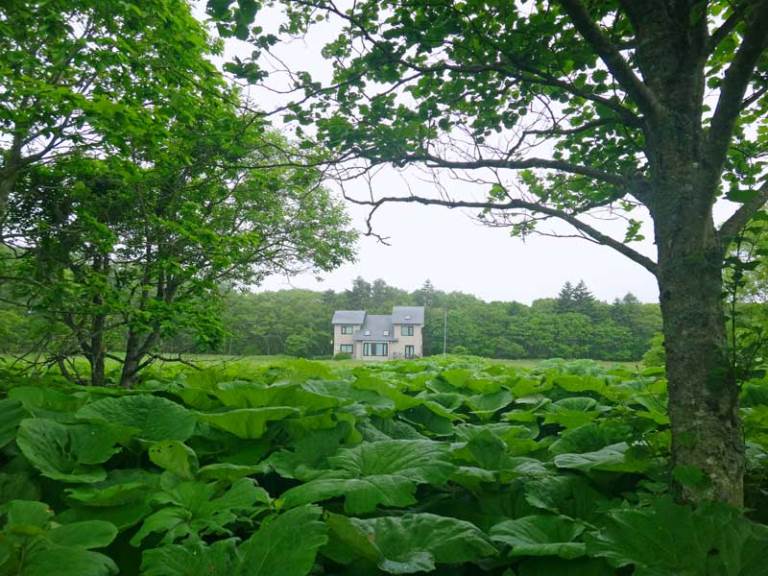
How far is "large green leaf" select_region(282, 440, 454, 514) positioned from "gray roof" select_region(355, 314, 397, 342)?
44018 mm

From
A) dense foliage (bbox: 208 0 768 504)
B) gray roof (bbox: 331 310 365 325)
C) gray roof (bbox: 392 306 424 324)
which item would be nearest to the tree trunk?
dense foliage (bbox: 208 0 768 504)

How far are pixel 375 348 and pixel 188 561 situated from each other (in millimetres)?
45082

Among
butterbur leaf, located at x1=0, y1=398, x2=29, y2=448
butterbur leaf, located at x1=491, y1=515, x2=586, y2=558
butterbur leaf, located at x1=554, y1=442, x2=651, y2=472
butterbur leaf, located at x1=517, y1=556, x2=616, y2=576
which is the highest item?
butterbur leaf, located at x1=0, y1=398, x2=29, y2=448

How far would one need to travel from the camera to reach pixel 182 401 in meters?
2.39

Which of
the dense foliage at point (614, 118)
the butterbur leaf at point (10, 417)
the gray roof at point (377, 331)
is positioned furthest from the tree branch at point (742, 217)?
the gray roof at point (377, 331)

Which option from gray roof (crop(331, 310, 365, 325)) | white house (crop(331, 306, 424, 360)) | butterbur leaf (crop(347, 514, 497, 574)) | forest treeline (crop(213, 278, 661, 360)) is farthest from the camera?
white house (crop(331, 306, 424, 360))

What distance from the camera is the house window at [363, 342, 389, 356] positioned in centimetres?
4547

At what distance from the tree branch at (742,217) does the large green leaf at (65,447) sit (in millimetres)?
2227

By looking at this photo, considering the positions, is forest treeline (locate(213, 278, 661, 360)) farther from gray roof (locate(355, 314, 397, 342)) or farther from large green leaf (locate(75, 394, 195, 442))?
large green leaf (locate(75, 394, 195, 442))

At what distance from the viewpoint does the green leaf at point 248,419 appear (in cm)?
181

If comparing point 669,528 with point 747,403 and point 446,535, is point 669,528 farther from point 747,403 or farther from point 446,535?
point 747,403

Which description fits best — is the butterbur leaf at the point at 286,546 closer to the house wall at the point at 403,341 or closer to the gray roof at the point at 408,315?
the house wall at the point at 403,341

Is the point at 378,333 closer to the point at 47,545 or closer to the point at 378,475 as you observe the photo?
the point at 378,475

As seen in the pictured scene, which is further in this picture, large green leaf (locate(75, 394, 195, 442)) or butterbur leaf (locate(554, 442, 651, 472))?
large green leaf (locate(75, 394, 195, 442))
